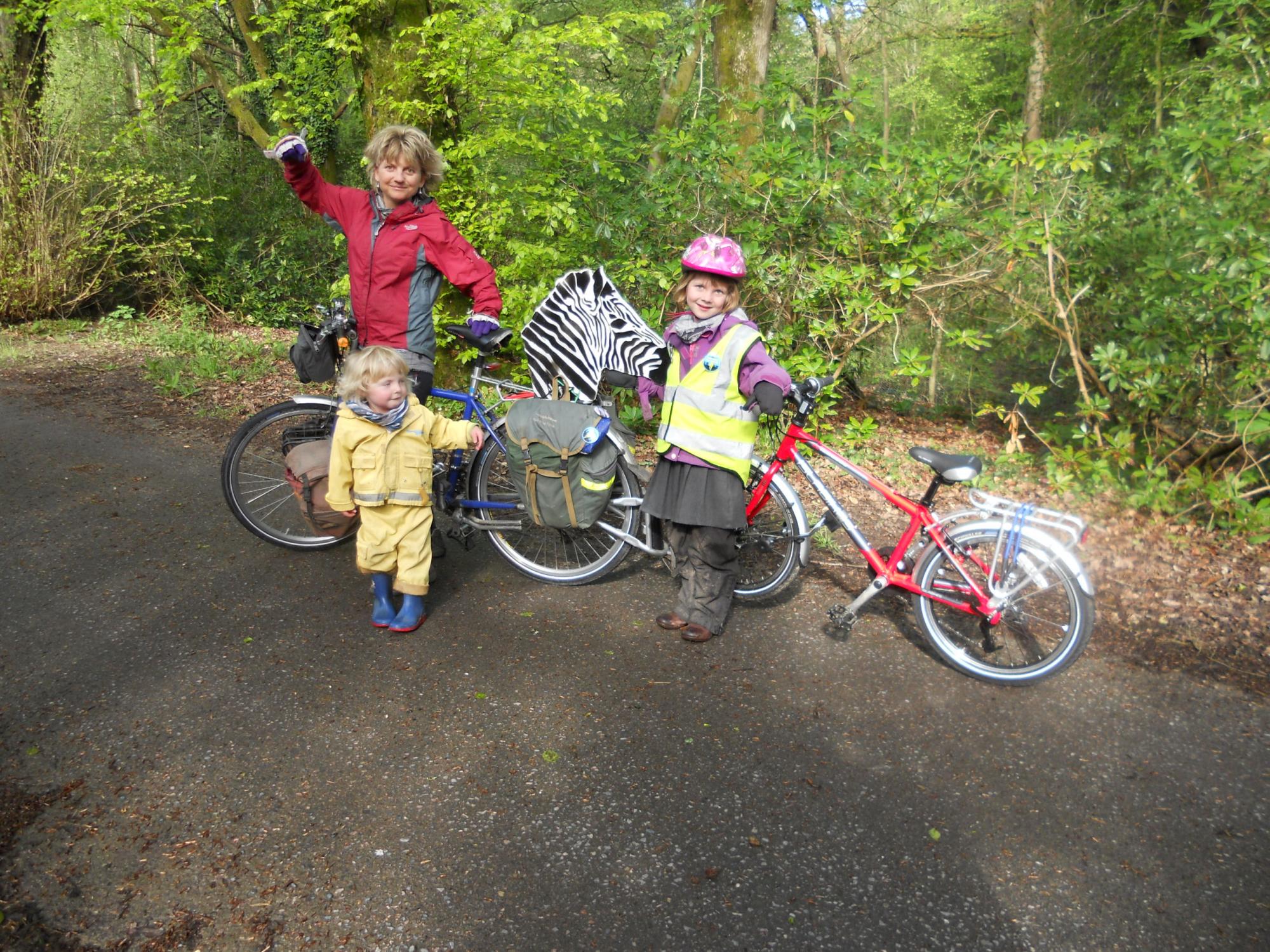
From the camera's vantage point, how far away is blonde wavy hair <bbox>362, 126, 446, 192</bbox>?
3.89 m

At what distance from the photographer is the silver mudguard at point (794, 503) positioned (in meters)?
3.95

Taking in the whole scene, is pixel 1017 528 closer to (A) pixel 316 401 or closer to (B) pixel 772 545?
(B) pixel 772 545

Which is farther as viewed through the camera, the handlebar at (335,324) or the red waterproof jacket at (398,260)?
the handlebar at (335,324)

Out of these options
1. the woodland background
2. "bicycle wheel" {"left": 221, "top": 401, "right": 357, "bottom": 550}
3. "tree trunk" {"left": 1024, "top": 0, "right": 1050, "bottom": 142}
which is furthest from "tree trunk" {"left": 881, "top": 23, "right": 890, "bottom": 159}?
"bicycle wheel" {"left": 221, "top": 401, "right": 357, "bottom": 550}

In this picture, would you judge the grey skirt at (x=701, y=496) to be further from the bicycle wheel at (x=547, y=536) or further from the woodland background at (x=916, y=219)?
the woodland background at (x=916, y=219)

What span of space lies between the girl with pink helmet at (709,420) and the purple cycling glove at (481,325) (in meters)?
0.79

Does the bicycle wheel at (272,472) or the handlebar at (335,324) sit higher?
the handlebar at (335,324)

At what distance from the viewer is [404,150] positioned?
12.8ft

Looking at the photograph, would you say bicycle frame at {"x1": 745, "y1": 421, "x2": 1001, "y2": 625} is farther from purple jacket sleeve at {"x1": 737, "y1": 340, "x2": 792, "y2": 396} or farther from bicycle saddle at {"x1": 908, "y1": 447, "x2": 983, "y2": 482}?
purple jacket sleeve at {"x1": 737, "y1": 340, "x2": 792, "y2": 396}

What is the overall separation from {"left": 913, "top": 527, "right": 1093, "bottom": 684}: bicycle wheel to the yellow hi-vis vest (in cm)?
94

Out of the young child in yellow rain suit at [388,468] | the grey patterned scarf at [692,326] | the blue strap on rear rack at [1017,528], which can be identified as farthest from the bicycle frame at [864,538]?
the young child in yellow rain suit at [388,468]

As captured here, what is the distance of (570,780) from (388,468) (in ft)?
5.09

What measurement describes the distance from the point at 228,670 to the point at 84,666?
593 millimetres

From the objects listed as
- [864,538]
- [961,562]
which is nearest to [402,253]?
[864,538]
